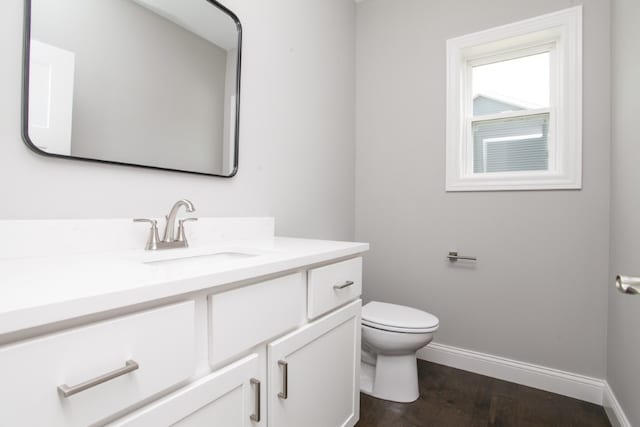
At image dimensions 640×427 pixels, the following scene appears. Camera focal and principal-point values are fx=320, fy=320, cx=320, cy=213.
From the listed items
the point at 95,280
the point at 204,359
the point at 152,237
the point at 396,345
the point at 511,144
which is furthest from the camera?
the point at 511,144

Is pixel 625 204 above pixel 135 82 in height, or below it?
below

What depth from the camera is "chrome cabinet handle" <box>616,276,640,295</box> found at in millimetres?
635

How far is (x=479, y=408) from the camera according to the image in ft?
5.35

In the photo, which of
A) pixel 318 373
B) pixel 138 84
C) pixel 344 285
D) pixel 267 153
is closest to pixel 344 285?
pixel 344 285

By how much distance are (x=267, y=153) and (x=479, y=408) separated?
5.54 ft

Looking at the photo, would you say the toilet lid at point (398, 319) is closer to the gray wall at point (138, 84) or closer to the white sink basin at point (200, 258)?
the white sink basin at point (200, 258)

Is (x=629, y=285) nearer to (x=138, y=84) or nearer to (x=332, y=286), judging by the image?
(x=332, y=286)

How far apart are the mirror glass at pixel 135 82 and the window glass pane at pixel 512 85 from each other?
1611mm

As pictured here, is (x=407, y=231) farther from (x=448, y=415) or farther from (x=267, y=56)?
(x=267, y=56)

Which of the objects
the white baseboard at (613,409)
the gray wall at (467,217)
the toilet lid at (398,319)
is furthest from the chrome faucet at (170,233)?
the white baseboard at (613,409)

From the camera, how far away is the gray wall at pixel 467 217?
173 centimetres

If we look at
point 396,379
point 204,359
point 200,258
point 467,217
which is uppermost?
point 467,217

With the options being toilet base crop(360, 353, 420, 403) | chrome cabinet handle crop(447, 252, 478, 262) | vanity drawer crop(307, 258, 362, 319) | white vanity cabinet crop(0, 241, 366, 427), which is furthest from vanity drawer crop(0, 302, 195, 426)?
chrome cabinet handle crop(447, 252, 478, 262)

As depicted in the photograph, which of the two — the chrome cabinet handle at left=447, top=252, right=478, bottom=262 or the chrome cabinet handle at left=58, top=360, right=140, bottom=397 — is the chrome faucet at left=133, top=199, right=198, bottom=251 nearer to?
the chrome cabinet handle at left=58, top=360, right=140, bottom=397
